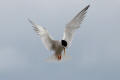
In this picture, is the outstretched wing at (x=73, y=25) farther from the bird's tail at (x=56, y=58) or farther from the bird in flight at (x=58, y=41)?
the bird's tail at (x=56, y=58)

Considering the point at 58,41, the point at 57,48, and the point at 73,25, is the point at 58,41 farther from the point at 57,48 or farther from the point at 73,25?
the point at 73,25

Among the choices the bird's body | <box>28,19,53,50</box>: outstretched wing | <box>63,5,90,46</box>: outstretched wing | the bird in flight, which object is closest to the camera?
<box>28,19,53,50</box>: outstretched wing

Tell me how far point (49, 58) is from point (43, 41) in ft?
3.03

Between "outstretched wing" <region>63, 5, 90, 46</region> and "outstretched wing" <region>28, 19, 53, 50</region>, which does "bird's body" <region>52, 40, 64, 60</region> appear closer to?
"outstretched wing" <region>28, 19, 53, 50</region>

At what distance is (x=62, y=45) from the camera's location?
47.8 feet

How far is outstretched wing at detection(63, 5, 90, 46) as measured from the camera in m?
15.2

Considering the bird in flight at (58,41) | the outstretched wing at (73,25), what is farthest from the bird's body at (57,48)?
the outstretched wing at (73,25)

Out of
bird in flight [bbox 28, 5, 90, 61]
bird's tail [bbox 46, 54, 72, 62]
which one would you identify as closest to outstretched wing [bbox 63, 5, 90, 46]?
bird in flight [bbox 28, 5, 90, 61]

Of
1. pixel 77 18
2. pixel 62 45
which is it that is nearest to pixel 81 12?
pixel 77 18

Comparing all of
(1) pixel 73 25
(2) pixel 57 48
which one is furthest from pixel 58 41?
(1) pixel 73 25

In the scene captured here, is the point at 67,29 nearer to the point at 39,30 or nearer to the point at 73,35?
the point at 73,35

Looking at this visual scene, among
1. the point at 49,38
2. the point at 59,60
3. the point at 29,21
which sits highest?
the point at 29,21

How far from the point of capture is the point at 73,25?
51.1 feet

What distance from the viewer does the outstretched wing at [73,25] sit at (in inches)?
600
